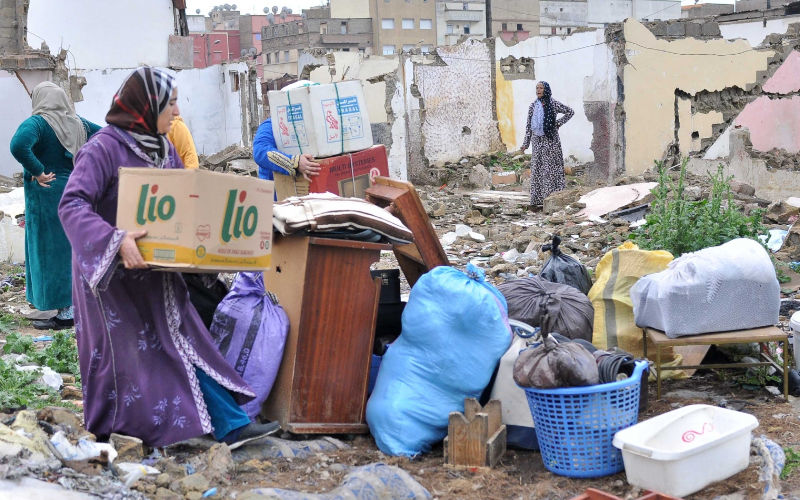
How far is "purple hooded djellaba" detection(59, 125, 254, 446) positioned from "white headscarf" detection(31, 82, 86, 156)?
2931 millimetres

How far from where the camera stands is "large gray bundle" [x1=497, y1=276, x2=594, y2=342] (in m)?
4.14

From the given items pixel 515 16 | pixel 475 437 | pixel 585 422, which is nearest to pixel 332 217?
pixel 475 437


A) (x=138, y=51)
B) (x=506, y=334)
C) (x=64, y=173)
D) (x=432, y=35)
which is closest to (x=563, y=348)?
(x=506, y=334)

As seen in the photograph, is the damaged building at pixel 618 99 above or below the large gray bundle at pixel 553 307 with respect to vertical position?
above

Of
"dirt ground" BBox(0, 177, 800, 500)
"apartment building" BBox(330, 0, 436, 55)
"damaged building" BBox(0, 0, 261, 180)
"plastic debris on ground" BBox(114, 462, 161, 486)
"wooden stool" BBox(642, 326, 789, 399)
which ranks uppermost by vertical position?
"apartment building" BBox(330, 0, 436, 55)

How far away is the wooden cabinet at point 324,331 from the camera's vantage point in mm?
3766

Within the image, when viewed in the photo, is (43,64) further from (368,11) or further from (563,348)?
(368,11)

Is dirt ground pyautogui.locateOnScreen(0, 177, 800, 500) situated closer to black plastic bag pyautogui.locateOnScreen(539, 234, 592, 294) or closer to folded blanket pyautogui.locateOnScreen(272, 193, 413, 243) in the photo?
black plastic bag pyautogui.locateOnScreen(539, 234, 592, 294)

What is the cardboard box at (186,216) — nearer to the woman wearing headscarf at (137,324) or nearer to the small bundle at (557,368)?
the woman wearing headscarf at (137,324)

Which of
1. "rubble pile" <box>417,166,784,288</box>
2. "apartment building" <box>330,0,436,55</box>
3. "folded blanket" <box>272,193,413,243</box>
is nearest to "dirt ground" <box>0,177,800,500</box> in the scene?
"folded blanket" <box>272,193,413,243</box>

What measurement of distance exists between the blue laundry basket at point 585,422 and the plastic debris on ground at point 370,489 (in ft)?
1.75

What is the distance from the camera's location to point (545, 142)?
11.7 metres

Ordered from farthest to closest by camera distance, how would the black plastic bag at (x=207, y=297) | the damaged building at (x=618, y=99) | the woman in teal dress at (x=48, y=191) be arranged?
the damaged building at (x=618, y=99) → the woman in teal dress at (x=48, y=191) → the black plastic bag at (x=207, y=297)

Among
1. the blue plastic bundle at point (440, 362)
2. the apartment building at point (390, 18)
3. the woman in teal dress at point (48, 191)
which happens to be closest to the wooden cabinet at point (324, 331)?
the blue plastic bundle at point (440, 362)
